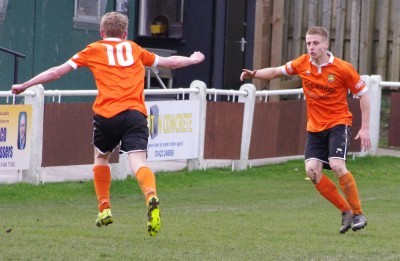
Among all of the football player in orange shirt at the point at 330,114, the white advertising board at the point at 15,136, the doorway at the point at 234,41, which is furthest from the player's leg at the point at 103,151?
the doorway at the point at 234,41

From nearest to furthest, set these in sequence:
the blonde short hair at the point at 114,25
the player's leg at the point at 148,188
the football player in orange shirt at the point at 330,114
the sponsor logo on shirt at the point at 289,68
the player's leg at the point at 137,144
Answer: the player's leg at the point at 148,188 → the player's leg at the point at 137,144 → the blonde short hair at the point at 114,25 → the football player in orange shirt at the point at 330,114 → the sponsor logo on shirt at the point at 289,68

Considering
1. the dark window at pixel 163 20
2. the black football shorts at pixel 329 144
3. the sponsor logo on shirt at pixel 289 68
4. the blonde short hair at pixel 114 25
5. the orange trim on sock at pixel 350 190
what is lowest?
the orange trim on sock at pixel 350 190

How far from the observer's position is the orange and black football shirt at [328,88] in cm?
1077

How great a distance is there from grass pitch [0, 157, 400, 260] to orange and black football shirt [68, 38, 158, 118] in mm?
1123

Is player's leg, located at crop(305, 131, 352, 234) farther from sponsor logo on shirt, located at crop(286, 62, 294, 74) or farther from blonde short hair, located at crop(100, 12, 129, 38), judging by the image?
blonde short hair, located at crop(100, 12, 129, 38)

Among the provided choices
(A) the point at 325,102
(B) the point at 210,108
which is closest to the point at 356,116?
(B) the point at 210,108

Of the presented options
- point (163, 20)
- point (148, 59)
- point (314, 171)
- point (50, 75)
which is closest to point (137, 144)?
point (148, 59)

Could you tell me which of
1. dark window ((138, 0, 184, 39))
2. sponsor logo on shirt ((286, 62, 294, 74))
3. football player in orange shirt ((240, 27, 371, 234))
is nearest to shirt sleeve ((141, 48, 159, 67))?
football player in orange shirt ((240, 27, 371, 234))

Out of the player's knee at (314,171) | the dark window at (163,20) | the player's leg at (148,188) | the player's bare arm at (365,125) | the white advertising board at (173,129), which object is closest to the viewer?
the player's leg at (148,188)

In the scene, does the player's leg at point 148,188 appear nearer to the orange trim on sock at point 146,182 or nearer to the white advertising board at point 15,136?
the orange trim on sock at point 146,182

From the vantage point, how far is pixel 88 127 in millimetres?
15406

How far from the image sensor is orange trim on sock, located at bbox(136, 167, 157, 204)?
30.4ft

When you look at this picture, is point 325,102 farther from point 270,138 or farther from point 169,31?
point 169,31

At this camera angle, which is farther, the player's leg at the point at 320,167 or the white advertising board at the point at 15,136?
the white advertising board at the point at 15,136
